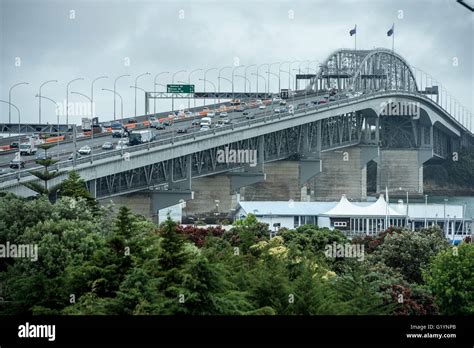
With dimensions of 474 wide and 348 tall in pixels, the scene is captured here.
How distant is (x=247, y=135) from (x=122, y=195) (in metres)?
16.0

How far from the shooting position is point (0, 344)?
23.7 m

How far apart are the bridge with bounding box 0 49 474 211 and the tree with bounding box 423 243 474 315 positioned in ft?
75.7

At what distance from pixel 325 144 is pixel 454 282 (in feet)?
260

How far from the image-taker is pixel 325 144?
11800cm

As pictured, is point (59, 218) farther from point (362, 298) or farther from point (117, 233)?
point (362, 298)

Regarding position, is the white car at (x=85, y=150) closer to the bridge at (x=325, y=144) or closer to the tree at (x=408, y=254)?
the bridge at (x=325, y=144)

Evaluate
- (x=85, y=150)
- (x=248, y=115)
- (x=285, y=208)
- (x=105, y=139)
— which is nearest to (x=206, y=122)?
(x=248, y=115)

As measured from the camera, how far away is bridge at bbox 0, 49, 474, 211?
75.9 metres

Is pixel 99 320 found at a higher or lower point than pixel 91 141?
lower

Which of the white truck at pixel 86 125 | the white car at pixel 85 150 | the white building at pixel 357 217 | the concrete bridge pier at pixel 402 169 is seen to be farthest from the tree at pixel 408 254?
the concrete bridge pier at pixel 402 169

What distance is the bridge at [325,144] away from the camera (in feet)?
249

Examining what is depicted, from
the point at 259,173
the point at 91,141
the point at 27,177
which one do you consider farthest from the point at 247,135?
the point at 27,177

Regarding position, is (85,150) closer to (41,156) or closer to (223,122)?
(41,156)

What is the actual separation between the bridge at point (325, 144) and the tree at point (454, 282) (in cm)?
2308
